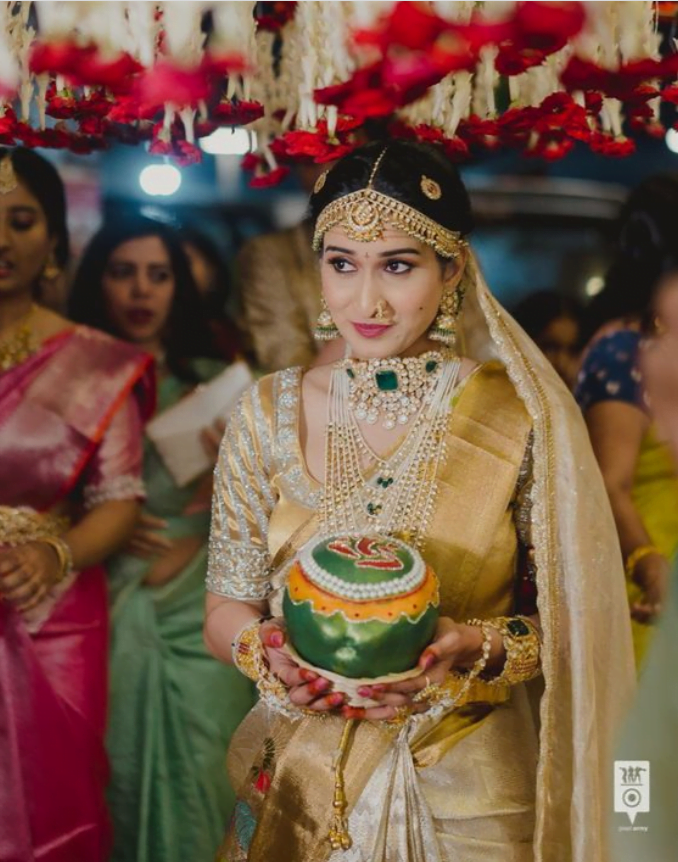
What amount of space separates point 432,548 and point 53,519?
1.06 m

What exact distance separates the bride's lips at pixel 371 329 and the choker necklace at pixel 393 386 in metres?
0.09

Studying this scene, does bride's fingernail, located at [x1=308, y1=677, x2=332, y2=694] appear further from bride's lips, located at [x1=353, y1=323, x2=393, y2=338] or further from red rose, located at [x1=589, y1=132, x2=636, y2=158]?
red rose, located at [x1=589, y1=132, x2=636, y2=158]

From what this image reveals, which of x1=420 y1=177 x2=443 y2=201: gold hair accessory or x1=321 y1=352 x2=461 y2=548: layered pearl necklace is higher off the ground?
x1=420 y1=177 x2=443 y2=201: gold hair accessory

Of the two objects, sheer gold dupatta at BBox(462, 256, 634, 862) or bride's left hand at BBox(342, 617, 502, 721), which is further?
sheer gold dupatta at BBox(462, 256, 634, 862)

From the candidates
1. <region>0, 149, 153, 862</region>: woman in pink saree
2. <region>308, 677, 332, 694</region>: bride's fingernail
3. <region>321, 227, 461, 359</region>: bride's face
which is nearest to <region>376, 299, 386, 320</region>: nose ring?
<region>321, 227, 461, 359</region>: bride's face

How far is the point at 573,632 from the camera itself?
1.95 metres

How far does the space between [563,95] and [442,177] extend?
0.37 m

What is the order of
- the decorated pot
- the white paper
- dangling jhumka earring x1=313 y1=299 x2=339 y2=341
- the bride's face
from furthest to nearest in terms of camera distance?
the white paper
dangling jhumka earring x1=313 y1=299 x2=339 y2=341
the bride's face
the decorated pot

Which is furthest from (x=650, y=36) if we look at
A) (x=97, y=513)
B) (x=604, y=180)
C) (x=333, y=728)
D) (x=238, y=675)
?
(x=238, y=675)

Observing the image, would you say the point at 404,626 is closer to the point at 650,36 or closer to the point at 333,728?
the point at 333,728

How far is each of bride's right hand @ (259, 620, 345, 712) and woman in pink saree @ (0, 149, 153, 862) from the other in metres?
0.86

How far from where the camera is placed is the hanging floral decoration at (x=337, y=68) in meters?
1.99

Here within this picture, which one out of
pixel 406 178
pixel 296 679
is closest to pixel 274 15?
pixel 406 178

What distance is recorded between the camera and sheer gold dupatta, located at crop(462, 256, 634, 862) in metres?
1.95
